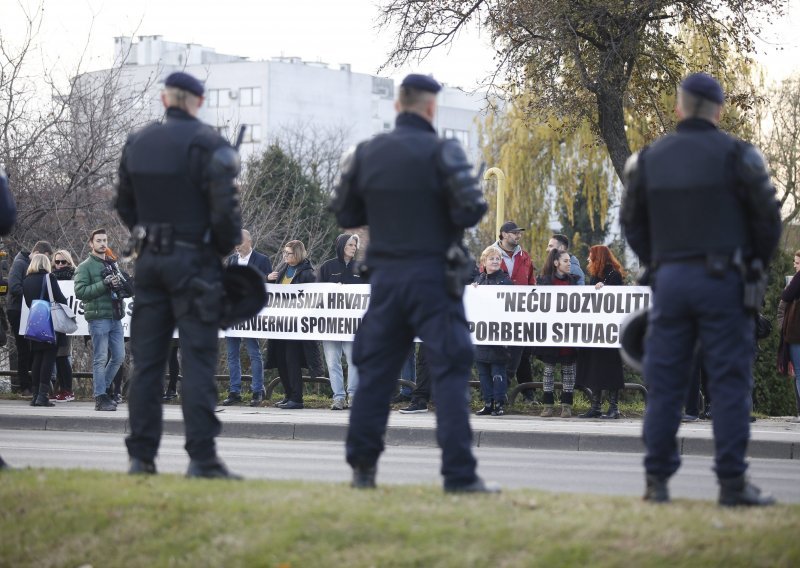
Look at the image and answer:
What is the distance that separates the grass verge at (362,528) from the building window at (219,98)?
9830 centimetres

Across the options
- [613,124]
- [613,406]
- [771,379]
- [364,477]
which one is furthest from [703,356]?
[613,124]

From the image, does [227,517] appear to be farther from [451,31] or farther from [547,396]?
[451,31]

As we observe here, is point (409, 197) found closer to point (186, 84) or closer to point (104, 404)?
point (186, 84)

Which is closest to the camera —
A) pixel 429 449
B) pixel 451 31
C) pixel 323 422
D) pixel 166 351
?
pixel 166 351

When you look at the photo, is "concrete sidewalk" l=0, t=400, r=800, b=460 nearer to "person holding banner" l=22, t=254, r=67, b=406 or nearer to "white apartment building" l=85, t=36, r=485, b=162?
"person holding banner" l=22, t=254, r=67, b=406

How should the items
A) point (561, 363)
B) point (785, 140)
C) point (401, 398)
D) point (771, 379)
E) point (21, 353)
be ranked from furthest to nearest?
1. point (785, 140)
2. point (21, 353)
3. point (771, 379)
4. point (401, 398)
5. point (561, 363)

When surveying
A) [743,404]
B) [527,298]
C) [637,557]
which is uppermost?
[527,298]

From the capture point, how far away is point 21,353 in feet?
64.0

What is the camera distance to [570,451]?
13.5 m

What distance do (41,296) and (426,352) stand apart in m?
11.8

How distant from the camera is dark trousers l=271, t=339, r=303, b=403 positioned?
17.5 metres

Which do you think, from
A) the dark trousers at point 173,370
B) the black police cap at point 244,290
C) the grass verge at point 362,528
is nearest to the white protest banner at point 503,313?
the dark trousers at point 173,370

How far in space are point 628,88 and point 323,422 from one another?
12.1m

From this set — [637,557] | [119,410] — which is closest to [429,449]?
[119,410]
